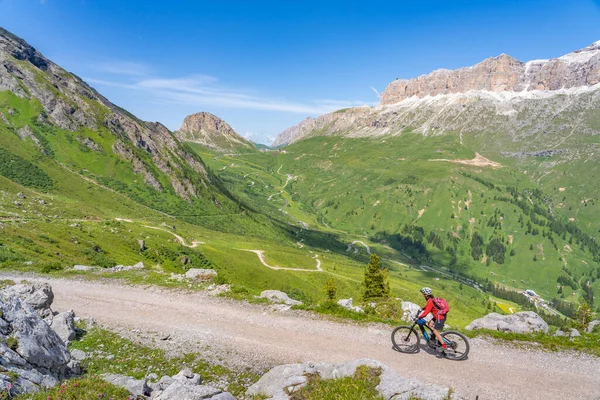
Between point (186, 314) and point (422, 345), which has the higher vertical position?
point (422, 345)

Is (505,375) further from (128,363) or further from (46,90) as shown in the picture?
(46,90)

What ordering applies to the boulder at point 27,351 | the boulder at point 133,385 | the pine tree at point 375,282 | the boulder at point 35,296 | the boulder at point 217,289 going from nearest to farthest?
1. the boulder at point 27,351
2. the boulder at point 133,385
3. the boulder at point 35,296
4. the boulder at point 217,289
5. the pine tree at point 375,282

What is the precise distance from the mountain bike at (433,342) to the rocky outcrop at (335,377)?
4154 mm

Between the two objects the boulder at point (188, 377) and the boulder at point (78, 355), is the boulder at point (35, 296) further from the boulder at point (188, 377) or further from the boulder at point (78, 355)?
the boulder at point (188, 377)

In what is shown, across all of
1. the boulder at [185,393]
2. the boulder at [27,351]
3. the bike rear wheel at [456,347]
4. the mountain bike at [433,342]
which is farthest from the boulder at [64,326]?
the bike rear wheel at [456,347]

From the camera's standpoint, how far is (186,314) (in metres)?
24.2

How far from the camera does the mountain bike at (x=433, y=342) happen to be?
17.7 m

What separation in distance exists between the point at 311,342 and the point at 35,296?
19.8 m

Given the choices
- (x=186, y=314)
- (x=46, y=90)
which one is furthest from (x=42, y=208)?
(x=46, y=90)

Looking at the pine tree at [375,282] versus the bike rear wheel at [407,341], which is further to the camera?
the pine tree at [375,282]

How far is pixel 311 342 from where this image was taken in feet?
65.2

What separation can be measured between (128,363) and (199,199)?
573ft

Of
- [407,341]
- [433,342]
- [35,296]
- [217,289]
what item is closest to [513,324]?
[433,342]

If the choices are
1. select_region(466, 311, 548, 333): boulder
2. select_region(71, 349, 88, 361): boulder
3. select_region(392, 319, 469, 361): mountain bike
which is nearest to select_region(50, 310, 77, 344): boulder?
select_region(71, 349, 88, 361): boulder
